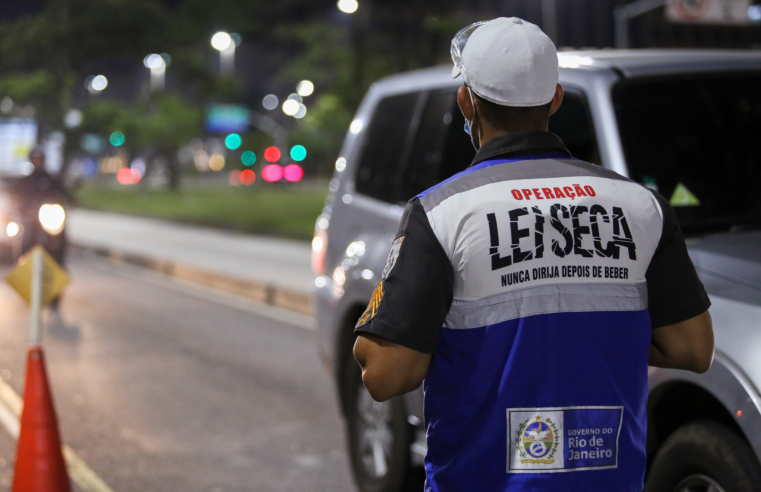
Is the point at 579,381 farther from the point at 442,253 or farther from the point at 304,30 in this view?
the point at 304,30

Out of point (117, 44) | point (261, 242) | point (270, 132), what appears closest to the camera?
point (261, 242)

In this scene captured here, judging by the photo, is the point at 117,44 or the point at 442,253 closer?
the point at 442,253

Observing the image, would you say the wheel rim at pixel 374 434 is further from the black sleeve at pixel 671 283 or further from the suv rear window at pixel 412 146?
the black sleeve at pixel 671 283

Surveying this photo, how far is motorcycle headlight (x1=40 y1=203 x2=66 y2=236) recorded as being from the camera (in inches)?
466

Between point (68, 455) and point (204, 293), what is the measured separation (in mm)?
7651

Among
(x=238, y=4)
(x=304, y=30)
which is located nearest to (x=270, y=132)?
(x=238, y=4)

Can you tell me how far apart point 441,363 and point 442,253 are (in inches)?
8.7

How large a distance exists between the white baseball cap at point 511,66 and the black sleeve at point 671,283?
14.5 inches

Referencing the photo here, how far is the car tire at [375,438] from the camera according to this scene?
14.7 ft

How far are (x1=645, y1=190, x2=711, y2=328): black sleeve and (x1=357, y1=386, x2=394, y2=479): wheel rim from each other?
8.40ft

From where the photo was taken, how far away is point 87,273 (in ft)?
51.2

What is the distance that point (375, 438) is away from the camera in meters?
4.73

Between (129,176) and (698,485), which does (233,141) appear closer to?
(129,176)

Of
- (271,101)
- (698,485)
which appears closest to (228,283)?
(698,485)
